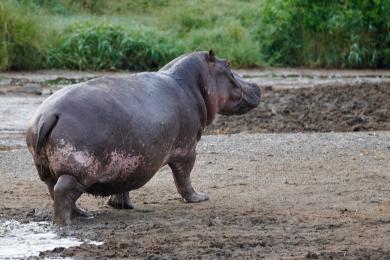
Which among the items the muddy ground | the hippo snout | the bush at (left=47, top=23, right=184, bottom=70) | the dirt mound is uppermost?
the hippo snout

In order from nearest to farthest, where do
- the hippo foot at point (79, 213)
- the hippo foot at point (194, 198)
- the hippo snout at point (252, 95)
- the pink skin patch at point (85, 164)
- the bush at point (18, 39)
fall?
the pink skin patch at point (85, 164), the hippo foot at point (79, 213), the hippo foot at point (194, 198), the hippo snout at point (252, 95), the bush at point (18, 39)

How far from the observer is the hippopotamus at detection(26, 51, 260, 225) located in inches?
314

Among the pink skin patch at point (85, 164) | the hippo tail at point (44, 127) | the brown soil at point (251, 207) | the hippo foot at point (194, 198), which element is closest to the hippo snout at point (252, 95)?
the brown soil at point (251, 207)

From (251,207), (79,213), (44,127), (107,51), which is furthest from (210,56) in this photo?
(107,51)

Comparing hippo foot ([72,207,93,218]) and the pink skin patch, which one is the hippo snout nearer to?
the pink skin patch

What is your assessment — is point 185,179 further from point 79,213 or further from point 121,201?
point 79,213

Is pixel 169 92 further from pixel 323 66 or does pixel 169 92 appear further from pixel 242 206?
pixel 323 66

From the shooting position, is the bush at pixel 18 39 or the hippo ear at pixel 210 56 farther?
the bush at pixel 18 39

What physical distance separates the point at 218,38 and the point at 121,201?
56.6 feet

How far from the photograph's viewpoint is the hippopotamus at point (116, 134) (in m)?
7.97

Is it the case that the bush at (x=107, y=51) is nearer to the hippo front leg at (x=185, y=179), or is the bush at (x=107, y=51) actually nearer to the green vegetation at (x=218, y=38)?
the green vegetation at (x=218, y=38)

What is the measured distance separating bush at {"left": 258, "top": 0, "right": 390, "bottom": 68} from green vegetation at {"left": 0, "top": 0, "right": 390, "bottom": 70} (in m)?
0.02

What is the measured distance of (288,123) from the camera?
49.6ft

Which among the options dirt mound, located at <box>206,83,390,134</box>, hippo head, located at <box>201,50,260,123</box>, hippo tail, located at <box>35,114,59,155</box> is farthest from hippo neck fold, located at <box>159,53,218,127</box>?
dirt mound, located at <box>206,83,390,134</box>
